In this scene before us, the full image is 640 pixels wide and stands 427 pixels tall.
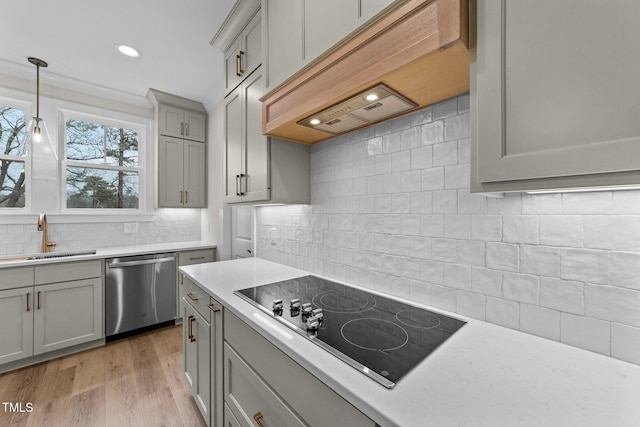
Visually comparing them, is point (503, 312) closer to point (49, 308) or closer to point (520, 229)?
point (520, 229)

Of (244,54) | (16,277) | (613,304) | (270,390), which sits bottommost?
(270,390)

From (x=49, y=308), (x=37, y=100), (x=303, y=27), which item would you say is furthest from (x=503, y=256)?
(x=37, y=100)

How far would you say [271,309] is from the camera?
112 centimetres

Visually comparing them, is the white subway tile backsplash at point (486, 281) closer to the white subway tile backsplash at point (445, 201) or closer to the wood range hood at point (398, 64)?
the white subway tile backsplash at point (445, 201)

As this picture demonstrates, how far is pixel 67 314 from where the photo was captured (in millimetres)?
2377

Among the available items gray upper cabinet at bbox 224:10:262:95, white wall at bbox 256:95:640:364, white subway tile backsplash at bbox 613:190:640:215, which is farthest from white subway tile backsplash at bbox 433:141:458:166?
gray upper cabinet at bbox 224:10:262:95

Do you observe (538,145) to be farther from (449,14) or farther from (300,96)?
(300,96)

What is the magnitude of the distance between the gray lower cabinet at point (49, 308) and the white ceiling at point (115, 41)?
6.31 feet

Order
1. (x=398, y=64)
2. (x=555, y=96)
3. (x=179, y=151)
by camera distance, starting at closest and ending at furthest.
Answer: (x=555, y=96)
(x=398, y=64)
(x=179, y=151)

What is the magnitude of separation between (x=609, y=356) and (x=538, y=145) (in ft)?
2.25

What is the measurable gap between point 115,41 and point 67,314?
8.17 ft

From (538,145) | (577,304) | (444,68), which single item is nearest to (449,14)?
(444,68)

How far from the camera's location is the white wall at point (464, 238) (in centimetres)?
75

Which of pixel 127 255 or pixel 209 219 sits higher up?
pixel 209 219
